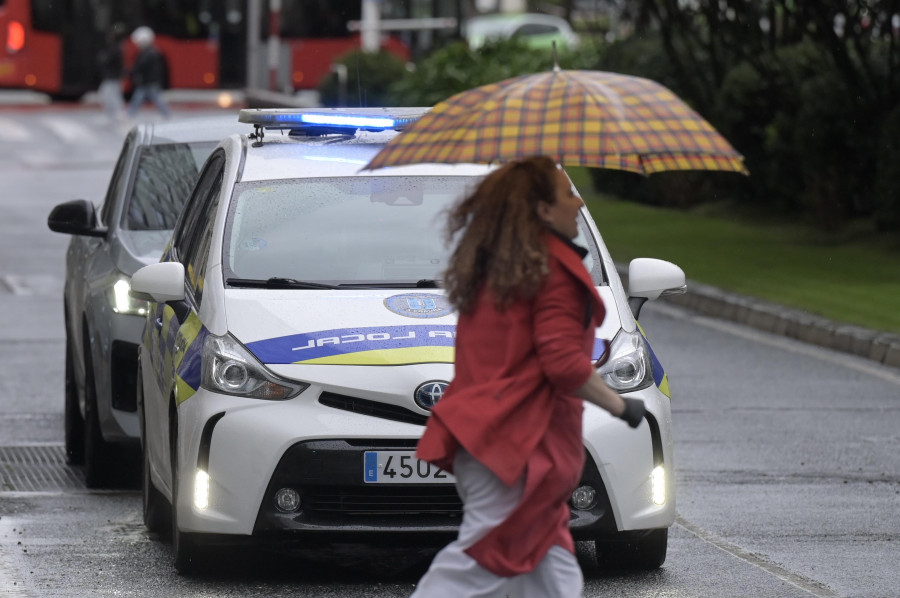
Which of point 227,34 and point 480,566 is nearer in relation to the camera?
point 480,566

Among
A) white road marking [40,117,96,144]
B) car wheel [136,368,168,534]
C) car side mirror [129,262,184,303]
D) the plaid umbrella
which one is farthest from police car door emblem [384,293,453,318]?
white road marking [40,117,96,144]

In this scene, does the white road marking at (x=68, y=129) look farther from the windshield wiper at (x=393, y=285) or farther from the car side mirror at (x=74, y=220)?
the windshield wiper at (x=393, y=285)

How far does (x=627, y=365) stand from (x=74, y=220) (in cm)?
357

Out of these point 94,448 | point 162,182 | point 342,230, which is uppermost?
point 342,230

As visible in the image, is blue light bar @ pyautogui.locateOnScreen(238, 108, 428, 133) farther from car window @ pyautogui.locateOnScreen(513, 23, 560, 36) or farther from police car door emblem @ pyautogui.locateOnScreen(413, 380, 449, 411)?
car window @ pyautogui.locateOnScreen(513, 23, 560, 36)

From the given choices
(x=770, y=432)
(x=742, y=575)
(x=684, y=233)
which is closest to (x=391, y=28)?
(x=684, y=233)

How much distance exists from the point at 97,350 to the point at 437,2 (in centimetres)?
3504

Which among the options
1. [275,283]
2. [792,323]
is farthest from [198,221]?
[792,323]

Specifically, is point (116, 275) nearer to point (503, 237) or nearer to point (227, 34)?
point (503, 237)

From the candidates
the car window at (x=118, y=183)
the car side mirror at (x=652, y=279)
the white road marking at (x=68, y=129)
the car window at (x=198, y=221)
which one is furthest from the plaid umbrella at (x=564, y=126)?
the white road marking at (x=68, y=129)

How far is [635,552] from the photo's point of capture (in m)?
6.75

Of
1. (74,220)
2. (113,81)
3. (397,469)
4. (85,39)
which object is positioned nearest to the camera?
(397,469)

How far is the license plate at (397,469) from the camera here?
20.4 feet

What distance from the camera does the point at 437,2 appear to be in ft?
141
